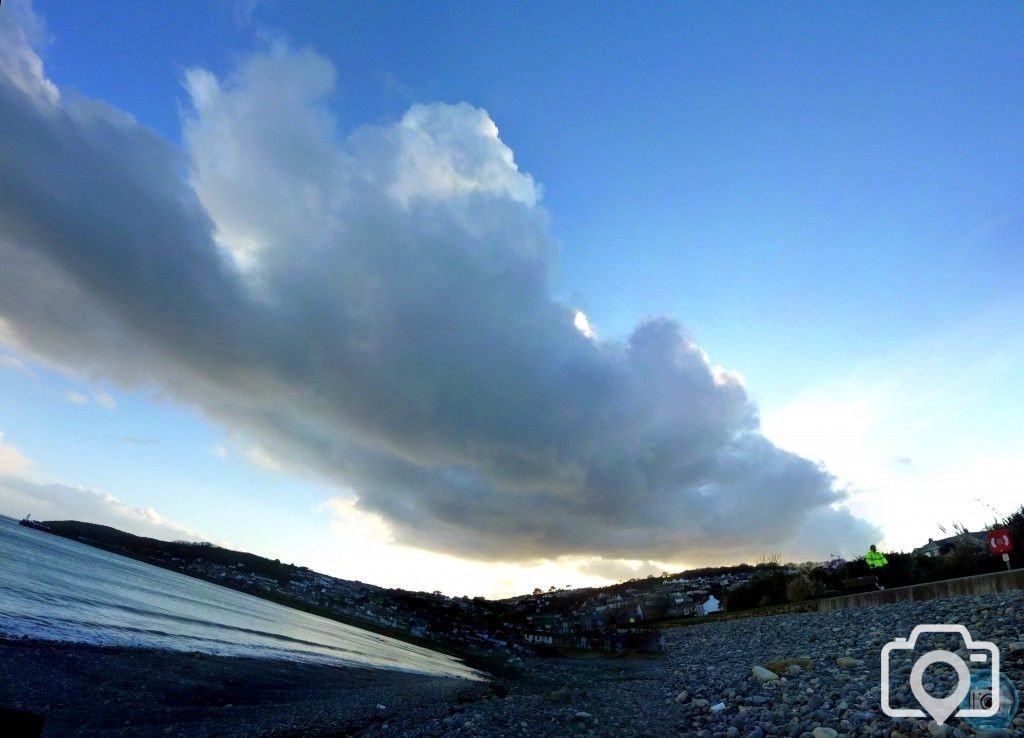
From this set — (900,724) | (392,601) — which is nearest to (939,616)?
(900,724)

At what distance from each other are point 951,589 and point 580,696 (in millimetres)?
11846

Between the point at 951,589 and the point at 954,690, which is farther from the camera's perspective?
the point at 951,589

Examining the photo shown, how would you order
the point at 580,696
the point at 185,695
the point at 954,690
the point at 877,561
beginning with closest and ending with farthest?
the point at 954,690, the point at 185,695, the point at 580,696, the point at 877,561

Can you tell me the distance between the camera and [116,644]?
900 inches

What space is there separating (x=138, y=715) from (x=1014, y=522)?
99.6 ft

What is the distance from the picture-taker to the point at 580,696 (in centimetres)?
1894

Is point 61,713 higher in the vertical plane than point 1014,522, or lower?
lower

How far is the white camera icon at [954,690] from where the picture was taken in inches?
280

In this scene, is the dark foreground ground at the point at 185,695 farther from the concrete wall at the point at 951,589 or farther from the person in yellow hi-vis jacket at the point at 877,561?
the person in yellow hi-vis jacket at the point at 877,561

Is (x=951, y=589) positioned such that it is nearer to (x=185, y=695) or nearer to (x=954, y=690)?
(x=954, y=690)

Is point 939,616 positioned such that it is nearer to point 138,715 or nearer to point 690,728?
point 690,728

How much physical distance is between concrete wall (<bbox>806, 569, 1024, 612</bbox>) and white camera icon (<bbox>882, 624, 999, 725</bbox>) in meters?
5.43

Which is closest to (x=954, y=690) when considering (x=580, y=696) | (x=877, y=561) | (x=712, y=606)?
(x=580, y=696)

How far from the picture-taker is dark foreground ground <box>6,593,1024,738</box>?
898cm
